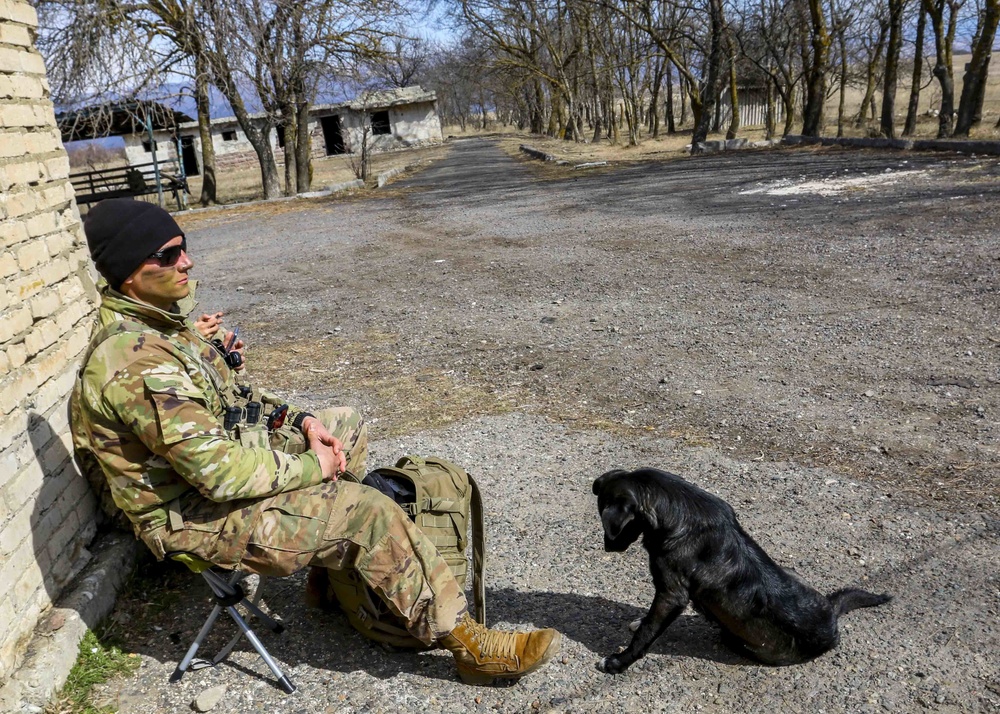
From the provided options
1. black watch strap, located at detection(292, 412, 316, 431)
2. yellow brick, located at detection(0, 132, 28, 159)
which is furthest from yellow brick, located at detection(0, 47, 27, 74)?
black watch strap, located at detection(292, 412, 316, 431)

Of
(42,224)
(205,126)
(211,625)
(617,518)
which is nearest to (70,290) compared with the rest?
(42,224)

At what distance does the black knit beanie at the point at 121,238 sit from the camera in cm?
248

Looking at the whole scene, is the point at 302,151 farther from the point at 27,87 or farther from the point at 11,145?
the point at 11,145

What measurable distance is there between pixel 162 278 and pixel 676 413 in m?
3.14

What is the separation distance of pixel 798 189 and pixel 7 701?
12.2 meters

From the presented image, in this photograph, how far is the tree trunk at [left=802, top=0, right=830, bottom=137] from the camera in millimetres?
20359

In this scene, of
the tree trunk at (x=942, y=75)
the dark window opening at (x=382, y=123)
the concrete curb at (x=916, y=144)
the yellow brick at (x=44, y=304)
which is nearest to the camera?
the yellow brick at (x=44, y=304)

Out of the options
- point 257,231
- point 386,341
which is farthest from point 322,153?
point 386,341

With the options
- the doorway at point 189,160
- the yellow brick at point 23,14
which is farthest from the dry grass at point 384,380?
the doorway at point 189,160

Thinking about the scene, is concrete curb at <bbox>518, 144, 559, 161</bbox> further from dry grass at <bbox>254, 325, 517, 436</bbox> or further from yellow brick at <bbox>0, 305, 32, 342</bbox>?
yellow brick at <bbox>0, 305, 32, 342</bbox>

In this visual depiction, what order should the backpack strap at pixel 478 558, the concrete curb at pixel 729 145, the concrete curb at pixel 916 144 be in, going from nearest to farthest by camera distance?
the backpack strap at pixel 478 558
the concrete curb at pixel 916 144
the concrete curb at pixel 729 145

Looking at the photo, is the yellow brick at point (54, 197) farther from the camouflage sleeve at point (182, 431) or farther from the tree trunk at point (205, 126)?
the tree trunk at point (205, 126)

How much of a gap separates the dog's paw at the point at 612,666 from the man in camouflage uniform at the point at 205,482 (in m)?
0.20

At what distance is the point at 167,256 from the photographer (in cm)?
258
